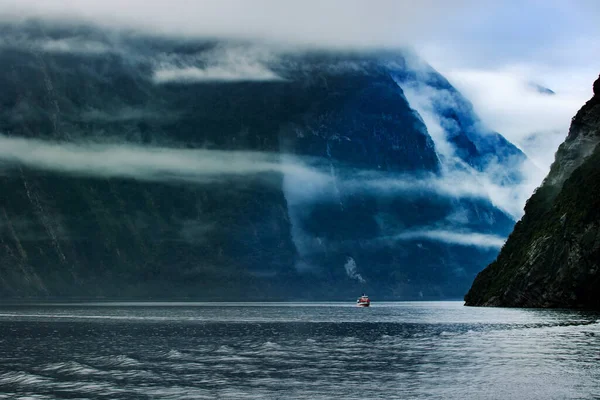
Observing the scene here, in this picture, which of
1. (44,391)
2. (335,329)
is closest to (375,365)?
(44,391)

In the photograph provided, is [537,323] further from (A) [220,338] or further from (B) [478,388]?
(B) [478,388]

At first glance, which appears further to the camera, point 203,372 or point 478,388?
point 203,372

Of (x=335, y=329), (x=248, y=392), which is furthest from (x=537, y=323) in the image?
(x=248, y=392)

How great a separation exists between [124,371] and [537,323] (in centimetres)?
10377

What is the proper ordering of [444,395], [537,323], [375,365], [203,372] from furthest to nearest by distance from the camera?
[537,323], [375,365], [203,372], [444,395]

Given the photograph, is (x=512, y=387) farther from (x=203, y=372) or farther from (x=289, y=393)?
(x=203, y=372)

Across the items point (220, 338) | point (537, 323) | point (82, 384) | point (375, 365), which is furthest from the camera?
point (537, 323)

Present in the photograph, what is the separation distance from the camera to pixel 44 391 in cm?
8006

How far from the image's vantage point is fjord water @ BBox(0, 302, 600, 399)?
7950 centimetres

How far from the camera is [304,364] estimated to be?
101500mm

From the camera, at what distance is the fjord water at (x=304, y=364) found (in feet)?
261

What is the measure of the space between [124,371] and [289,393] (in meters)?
25.1

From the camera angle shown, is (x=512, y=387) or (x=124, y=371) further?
(x=124, y=371)

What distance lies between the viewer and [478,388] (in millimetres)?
80625
